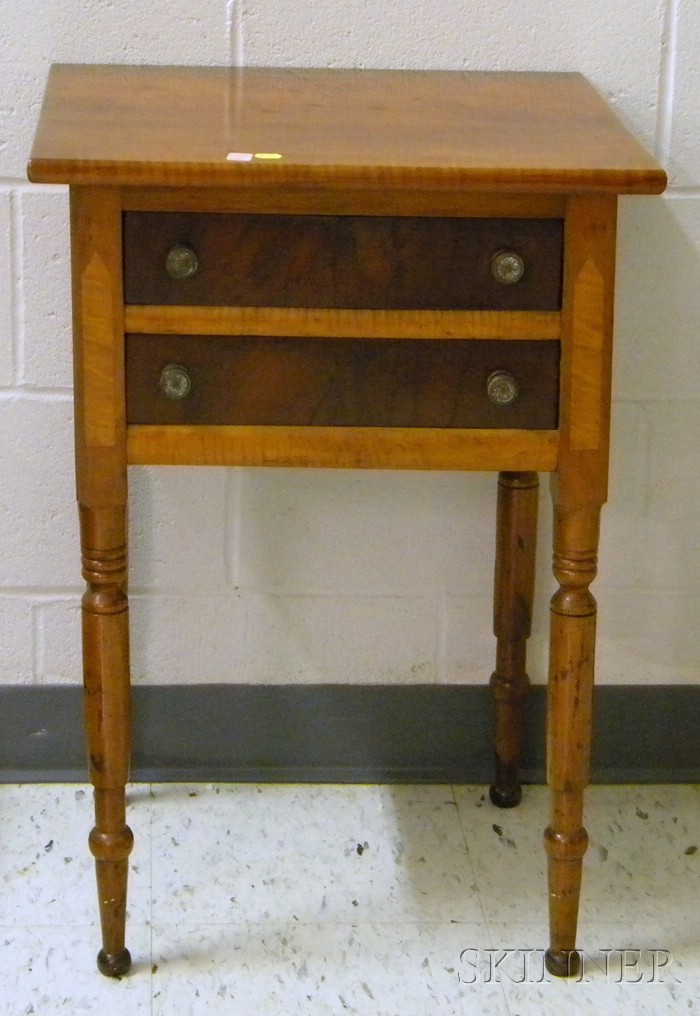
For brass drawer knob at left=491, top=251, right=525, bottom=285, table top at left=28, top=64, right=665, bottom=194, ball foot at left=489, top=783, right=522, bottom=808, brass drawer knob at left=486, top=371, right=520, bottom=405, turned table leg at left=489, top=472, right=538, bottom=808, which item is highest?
table top at left=28, top=64, right=665, bottom=194

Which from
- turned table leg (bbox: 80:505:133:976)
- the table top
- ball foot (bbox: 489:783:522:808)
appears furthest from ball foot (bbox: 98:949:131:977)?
the table top

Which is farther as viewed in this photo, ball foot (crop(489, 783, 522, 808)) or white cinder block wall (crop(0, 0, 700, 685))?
ball foot (crop(489, 783, 522, 808))

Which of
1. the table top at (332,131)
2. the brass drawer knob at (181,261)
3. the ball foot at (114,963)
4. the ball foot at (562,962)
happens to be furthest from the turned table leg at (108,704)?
the ball foot at (562,962)

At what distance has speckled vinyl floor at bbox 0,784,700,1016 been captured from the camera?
1391 millimetres

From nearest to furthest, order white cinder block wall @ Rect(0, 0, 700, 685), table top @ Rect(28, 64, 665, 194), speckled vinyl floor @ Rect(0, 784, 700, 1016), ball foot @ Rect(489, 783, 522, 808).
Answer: table top @ Rect(28, 64, 665, 194)
speckled vinyl floor @ Rect(0, 784, 700, 1016)
white cinder block wall @ Rect(0, 0, 700, 685)
ball foot @ Rect(489, 783, 522, 808)

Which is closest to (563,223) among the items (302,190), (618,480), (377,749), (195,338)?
(302,190)

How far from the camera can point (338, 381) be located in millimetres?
1222

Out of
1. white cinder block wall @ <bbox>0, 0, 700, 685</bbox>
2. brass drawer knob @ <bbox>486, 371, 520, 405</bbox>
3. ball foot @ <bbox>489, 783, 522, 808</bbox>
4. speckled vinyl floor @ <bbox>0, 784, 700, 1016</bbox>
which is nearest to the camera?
brass drawer knob @ <bbox>486, 371, 520, 405</bbox>

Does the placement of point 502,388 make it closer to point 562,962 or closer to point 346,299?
point 346,299

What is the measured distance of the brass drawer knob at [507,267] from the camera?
120cm

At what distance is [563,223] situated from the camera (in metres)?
1.20

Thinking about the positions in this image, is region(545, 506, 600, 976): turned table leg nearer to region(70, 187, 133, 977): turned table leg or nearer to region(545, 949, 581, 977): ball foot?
region(545, 949, 581, 977): ball foot

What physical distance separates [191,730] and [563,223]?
0.89 meters

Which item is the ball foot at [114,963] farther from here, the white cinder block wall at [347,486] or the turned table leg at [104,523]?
the white cinder block wall at [347,486]
